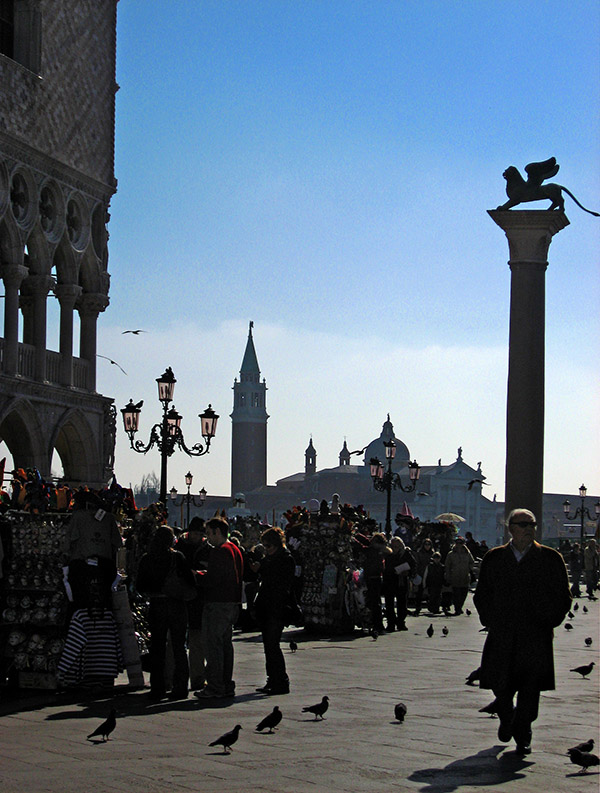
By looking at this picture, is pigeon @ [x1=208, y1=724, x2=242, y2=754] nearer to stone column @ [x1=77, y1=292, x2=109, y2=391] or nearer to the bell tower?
stone column @ [x1=77, y1=292, x2=109, y2=391]

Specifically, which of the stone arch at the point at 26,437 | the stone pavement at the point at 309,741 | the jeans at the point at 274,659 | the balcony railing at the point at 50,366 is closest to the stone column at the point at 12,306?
the balcony railing at the point at 50,366

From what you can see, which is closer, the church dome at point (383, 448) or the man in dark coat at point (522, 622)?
the man in dark coat at point (522, 622)

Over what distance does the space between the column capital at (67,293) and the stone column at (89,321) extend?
0.71 m

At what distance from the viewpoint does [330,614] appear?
1714cm

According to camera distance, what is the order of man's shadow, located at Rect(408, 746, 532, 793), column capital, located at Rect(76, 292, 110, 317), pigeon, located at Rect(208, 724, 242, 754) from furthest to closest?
1. column capital, located at Rect(76, 292, 110, 317)
2. pigeon, located at Rect(208, 724, 242, 754)
3. man's shadow, located at Rect(408, 746, 532, 793)

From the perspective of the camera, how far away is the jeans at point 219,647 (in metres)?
10.1

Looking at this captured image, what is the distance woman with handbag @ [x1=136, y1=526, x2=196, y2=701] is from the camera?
10.1 meters

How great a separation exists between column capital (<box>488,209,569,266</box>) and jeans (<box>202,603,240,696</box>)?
1007cm

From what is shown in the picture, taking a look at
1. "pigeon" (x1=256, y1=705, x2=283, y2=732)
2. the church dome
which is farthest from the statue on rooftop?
the church dome

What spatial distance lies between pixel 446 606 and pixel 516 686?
14.9 meters

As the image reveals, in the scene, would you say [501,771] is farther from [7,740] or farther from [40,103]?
[40,103]

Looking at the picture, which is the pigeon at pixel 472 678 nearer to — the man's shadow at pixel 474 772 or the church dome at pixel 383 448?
the man's shadow at pixel 474 772

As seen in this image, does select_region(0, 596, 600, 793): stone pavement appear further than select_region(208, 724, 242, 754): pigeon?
No

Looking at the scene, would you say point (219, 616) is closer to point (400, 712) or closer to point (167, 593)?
point (167, 593)
